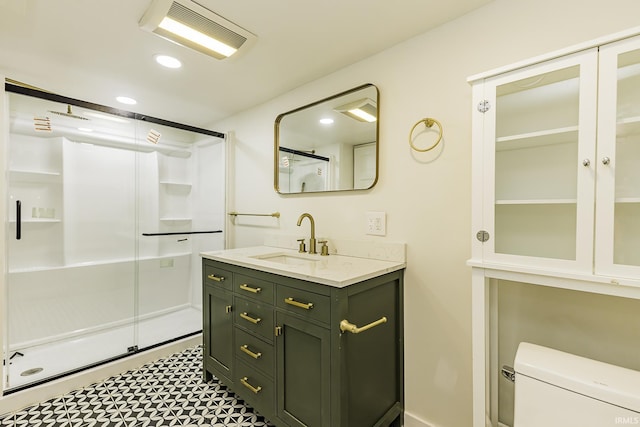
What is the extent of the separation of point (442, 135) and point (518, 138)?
39 cm

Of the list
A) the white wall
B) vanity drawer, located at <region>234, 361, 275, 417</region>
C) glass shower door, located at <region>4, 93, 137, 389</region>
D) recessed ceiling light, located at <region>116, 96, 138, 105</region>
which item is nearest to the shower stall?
glass shower door, located at <region>4, 93, 137, 389</region>

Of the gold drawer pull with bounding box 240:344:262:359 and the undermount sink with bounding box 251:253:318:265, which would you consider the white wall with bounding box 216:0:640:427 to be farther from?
the gold drawer pull with bounding box 240:344:262:359

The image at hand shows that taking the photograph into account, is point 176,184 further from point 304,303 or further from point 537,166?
point 537,166

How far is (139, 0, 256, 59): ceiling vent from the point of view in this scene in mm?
1343

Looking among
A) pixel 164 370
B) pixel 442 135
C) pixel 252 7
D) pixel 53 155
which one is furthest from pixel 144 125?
pixel 442 135

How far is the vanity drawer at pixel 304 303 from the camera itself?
1248 millimetres

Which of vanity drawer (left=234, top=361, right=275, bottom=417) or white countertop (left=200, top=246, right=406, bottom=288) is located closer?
white countertop (left=200, top=246, right=406, bottom=288)

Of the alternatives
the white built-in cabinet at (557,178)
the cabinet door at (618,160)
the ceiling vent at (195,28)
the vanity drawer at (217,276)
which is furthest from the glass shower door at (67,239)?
the cabinet door at (618,160)

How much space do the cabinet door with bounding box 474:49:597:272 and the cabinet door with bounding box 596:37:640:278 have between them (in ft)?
0.14

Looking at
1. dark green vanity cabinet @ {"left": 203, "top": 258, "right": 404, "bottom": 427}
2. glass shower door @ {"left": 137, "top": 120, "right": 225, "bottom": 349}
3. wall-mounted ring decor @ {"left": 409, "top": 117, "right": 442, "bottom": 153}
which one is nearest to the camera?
dark green vanity cabinet @ {"left": 203, "top": 258, "right": 404, "bottom": 427}

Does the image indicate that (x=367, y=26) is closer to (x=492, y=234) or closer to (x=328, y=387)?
(x=492, y=234)

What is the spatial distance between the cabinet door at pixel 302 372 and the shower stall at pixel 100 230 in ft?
5.25

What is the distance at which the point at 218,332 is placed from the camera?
6.23 ft

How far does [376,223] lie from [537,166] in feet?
2.73
